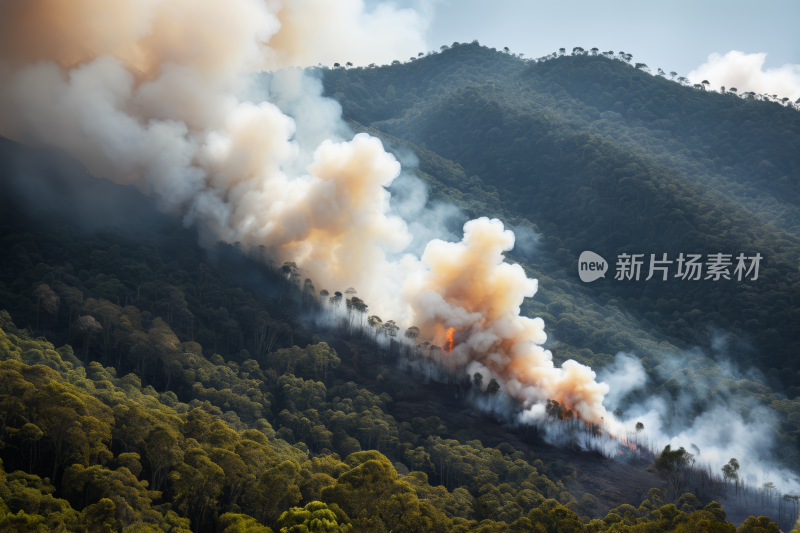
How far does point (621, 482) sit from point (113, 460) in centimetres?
7010

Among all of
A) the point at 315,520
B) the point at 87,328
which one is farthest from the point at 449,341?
the point at 315,520

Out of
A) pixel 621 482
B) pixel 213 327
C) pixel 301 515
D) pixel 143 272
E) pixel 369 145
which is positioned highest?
pixel 369 145

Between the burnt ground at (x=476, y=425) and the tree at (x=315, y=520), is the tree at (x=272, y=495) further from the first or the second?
the burnt ground at (x=476, y=425)

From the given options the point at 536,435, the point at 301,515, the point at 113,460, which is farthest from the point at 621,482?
the point at 113,460

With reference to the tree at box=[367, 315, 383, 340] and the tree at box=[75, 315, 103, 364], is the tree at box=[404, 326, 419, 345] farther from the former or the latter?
the tree at box=[75, 315, 103, 364]

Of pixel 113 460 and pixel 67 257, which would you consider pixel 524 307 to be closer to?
pixel 67 257

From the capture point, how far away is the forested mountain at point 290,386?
64375 millimetres

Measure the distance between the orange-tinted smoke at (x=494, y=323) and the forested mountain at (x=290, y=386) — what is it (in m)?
6.34

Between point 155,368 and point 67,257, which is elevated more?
point 67,257

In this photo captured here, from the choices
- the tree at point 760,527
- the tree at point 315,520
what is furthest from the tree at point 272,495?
the tree at point 760,527

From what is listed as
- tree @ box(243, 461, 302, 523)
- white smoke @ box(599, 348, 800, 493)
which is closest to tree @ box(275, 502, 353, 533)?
tree @ box(243, 461, 302, 523)

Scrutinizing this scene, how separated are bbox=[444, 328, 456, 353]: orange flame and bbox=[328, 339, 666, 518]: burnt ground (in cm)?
662

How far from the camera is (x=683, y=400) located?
12781cm

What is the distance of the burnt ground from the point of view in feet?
304
